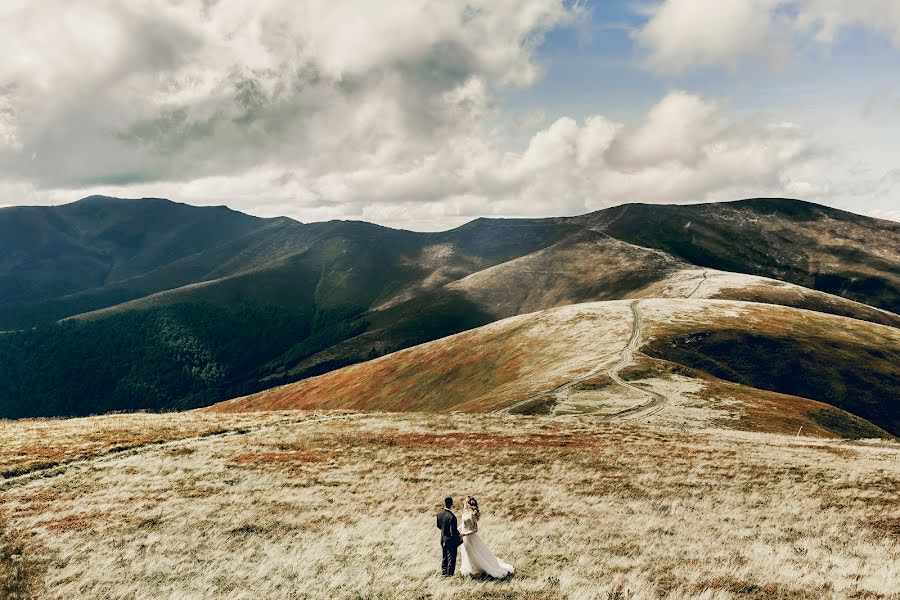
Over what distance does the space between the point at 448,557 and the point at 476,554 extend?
1212 millimetres

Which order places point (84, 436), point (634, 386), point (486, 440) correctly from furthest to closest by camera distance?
point (634, 386) → point (84, 436) → point (486, 440)

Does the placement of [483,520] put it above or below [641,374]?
above

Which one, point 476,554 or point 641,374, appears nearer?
point 476,554

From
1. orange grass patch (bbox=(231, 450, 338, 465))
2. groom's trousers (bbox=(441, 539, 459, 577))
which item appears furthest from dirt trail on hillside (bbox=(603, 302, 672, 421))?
groom's trousers (bbox=(441, 539, 459, 577))

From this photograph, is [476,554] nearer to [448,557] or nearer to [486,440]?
[448,557]

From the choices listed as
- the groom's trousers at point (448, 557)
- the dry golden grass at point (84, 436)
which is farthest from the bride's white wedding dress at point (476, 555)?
the dry golden grass at point (84, 436)

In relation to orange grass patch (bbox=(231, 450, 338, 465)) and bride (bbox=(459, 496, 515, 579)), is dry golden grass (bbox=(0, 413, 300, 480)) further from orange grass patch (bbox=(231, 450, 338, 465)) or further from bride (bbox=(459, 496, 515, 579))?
bride (bbox=(459, 496, 515, 579))

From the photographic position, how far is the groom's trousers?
19672mm

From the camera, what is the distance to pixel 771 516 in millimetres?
26000

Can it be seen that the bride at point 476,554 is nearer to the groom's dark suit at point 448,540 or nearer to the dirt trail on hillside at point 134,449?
the groom's dark suit at point 448,540

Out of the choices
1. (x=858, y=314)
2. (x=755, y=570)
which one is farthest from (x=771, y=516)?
(x=858, y=314)

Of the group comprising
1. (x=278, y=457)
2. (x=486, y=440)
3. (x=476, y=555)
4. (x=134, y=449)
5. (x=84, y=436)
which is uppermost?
(x=476, y=555)

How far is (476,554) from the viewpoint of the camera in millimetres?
19203

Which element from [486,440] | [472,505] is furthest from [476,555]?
[486,440]
